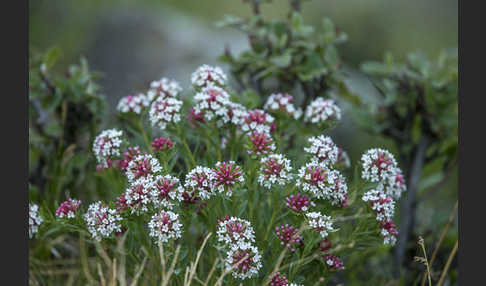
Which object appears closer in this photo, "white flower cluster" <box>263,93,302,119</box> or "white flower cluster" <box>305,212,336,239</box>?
"white flower cluster" <box>305,212,336,239</box>

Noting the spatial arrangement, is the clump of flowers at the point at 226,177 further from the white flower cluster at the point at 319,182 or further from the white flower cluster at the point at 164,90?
the white flower cluster at the point at 164,90

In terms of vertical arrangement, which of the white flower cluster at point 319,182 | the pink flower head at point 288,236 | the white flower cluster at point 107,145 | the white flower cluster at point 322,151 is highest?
the white flower cluster at point 107,145

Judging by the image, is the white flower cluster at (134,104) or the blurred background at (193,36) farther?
the blurred background at (193,36)

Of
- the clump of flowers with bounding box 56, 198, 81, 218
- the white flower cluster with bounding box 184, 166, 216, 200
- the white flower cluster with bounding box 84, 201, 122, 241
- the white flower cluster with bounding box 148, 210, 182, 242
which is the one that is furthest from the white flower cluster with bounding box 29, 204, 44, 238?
the white flower cluster with bounding box 184, 166, 216, 200

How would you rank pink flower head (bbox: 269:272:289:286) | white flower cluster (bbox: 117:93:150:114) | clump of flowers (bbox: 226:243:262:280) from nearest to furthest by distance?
clump of flowers (bbox: 226:243:262:280), pink flower head (bbox: 269:272:289:286), white flower cluster (bbox: 117:93:150:114)

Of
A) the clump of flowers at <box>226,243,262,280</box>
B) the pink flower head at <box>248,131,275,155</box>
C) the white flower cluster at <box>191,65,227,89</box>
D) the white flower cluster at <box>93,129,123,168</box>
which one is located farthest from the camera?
the white flower cluster at <box>191,65,227,89</box>

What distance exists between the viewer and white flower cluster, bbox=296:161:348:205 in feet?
6.39

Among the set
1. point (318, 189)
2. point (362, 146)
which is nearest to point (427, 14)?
point (362, 146)

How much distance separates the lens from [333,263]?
205cm

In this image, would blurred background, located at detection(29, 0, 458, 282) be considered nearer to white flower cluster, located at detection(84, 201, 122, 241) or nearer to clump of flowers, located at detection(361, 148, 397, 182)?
clump of flowers, located at detection(361, 148, 397, 182)

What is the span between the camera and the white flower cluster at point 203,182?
190 cm

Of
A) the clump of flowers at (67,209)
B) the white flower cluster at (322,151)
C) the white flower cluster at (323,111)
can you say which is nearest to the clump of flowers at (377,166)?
the white flower cluster at (322,151)

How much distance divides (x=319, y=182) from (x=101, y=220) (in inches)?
33.0

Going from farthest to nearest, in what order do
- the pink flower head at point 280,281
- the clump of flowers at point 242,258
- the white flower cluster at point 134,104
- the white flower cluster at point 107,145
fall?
the white flower cluster at point 134,104 < the white flower cluster at point 107,145 < the pink flower head at point 280,281 < the clump of flowers at point 242,258
